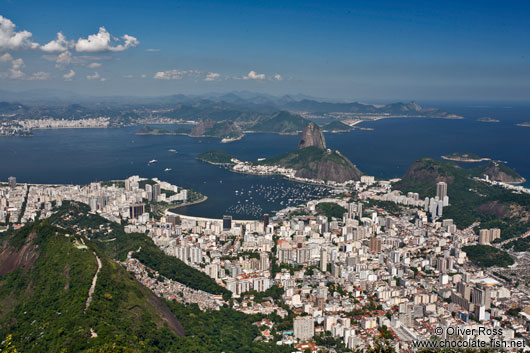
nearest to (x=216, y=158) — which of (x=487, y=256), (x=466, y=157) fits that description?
(x=466, y=157)

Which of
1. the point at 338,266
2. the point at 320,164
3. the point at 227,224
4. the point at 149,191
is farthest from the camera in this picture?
the point at 320,164

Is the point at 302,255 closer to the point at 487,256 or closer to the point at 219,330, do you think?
the point at 219,330

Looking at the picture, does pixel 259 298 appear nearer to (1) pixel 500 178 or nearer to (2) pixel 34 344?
(2) pixel 34 344

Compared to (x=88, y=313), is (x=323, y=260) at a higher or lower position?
lower

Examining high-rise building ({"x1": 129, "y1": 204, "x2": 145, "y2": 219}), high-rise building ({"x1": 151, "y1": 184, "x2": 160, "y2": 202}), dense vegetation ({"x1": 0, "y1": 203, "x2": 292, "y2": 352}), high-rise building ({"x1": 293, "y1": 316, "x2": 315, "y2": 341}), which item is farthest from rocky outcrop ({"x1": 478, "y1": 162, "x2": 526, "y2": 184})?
high-rise building ({"x1": 293, "y1": 316, "x2": 315, "y2": 341})

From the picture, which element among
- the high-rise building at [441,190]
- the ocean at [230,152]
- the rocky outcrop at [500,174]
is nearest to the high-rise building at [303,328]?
the ocean at [230,152]

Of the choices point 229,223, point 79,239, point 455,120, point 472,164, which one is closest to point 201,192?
point 229,223

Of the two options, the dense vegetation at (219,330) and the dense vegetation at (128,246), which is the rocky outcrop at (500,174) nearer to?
the dense vegetation at (128,246)

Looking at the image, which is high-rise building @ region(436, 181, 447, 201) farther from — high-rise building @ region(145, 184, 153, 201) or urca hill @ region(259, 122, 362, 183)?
high-rise building @ region(145, 184, 153, 201)
